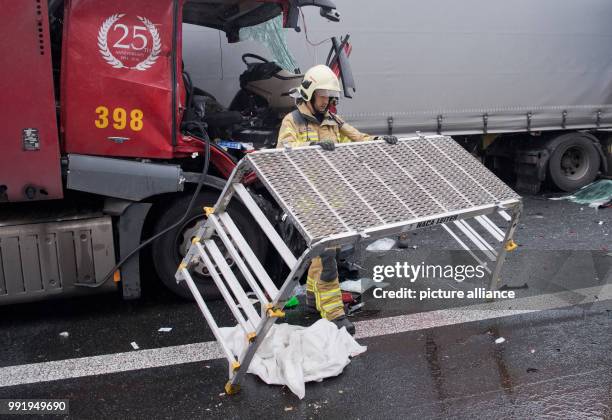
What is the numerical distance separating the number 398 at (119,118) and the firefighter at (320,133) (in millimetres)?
1038

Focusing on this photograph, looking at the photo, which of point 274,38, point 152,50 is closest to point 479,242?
point 152,50

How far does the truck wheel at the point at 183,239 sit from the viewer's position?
4.77m

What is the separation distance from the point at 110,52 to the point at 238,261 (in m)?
1.87

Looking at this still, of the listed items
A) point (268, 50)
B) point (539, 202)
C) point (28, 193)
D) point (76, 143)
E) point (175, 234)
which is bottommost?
point (539, 202)

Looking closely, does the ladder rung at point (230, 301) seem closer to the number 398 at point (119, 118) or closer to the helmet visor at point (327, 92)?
the number 398 at point (119, 118)

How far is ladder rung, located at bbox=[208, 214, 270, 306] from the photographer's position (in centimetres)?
333

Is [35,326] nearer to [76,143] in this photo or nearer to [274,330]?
[76,143]

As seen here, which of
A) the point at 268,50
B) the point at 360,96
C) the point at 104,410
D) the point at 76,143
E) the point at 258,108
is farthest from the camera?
the point at 360,96

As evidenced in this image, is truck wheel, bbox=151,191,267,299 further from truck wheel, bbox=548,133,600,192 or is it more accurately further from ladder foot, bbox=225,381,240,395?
truck wheel, bbox=548,133,600,192

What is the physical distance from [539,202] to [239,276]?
17.1ft

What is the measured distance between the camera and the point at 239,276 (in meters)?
5.01

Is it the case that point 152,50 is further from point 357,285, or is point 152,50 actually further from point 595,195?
point 595,195

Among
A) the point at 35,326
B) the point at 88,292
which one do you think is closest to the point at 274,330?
the point at 88,292

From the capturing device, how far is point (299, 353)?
372 centimetres
